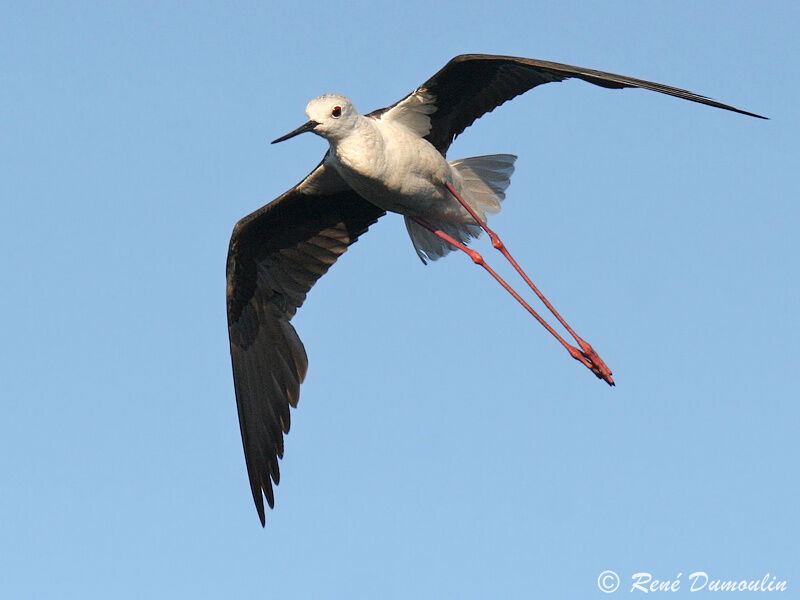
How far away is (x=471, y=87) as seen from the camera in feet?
36.1

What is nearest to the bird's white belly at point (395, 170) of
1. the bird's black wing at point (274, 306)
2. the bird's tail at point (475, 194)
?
the bird's tail at point (475, 194)

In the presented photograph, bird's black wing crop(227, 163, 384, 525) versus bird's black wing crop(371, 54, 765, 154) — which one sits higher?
bird's black wing crop(371, 54, 765, 154)

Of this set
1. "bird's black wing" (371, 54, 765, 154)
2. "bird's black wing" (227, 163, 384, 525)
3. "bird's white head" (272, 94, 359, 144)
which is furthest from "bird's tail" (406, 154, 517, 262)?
"bird's white head" (272, 94, 359, 144)

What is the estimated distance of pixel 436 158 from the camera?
1083 centimetres

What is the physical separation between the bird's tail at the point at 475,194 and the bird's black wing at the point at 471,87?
38 cm

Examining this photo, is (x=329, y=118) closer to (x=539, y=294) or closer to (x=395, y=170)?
(x=395, y=170)

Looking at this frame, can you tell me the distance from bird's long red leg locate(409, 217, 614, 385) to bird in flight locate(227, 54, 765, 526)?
1 cm

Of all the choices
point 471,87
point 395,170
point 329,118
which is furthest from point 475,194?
point 329,118

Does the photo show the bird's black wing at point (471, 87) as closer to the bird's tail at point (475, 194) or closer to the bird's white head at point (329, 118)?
the bird's tail at point (475, 194)

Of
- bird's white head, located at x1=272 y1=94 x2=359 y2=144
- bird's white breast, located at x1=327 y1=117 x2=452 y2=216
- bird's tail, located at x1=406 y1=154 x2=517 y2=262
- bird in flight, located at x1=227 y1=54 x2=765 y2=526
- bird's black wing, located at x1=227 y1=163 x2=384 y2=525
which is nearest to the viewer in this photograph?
bird's white head, located at x1=272 y1=94 x2=359 y2=144

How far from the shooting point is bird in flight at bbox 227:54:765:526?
10320mm

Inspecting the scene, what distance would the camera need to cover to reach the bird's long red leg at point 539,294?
1073 centimetres

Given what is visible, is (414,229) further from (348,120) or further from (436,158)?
(348,120)

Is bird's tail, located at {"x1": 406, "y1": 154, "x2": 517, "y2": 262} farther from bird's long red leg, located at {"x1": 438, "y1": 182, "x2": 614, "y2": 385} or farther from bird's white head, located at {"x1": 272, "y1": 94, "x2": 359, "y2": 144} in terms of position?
bird's white head, located at {"x1": 272, "y1": 94, "x2": 359, "y2": 144}
